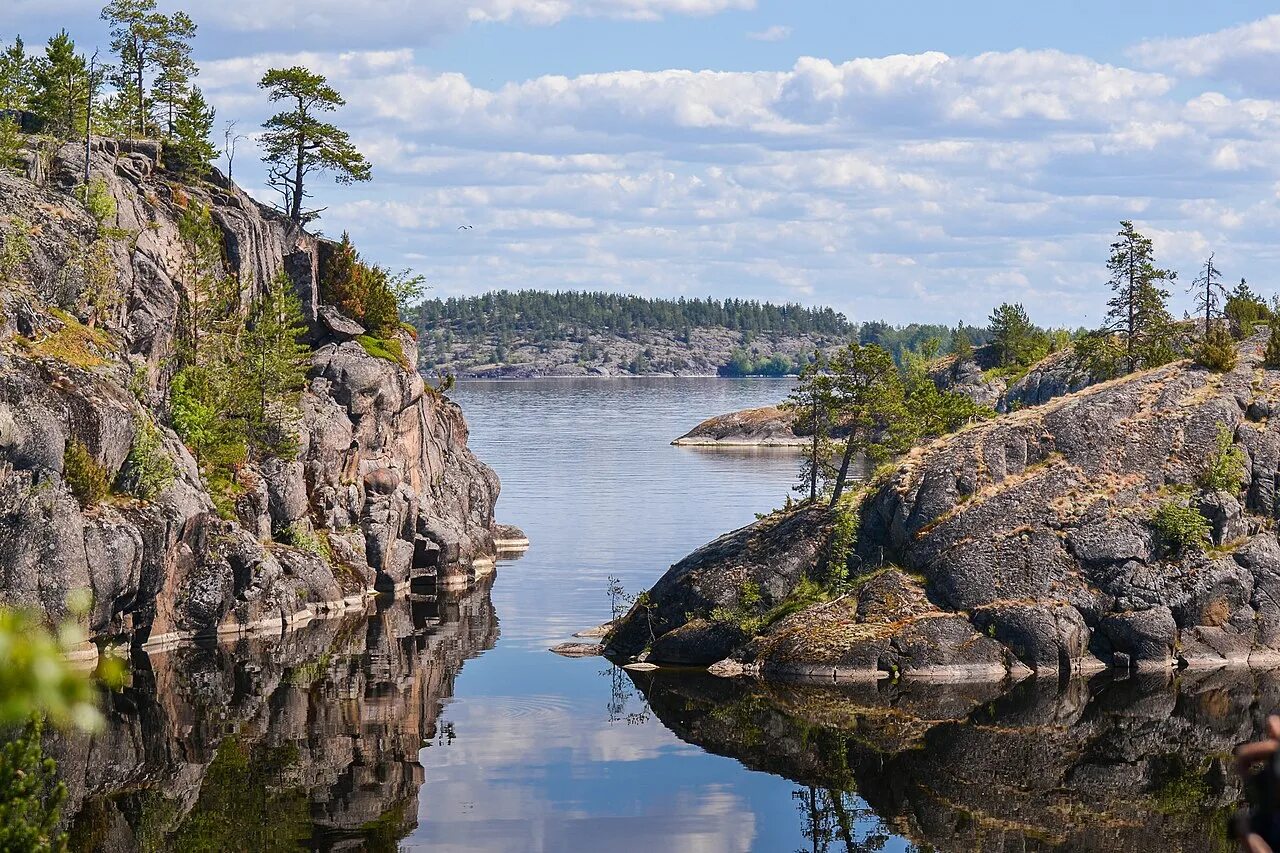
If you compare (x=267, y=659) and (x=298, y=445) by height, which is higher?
(x=298, y=445)

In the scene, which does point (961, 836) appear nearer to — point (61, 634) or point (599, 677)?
point (599, 677)

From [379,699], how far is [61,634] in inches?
2240

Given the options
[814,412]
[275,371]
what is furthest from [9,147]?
[814,412]

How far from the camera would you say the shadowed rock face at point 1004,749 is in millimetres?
47219

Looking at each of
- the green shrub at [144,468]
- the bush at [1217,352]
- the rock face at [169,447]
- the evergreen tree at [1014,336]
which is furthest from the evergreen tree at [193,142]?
the evergreen tree at [1014,336]

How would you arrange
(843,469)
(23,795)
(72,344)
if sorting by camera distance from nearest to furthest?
1. (23,795)
2. (72,344)
3. (843,469)

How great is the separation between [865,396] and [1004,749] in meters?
26.2

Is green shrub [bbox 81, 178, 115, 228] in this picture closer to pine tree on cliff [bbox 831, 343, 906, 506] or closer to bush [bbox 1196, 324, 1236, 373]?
pine tree on cliff [bbox 831, 343, 906, 506]

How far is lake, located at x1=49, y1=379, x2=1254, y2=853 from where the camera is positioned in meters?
46.1

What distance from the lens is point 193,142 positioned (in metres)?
95.5

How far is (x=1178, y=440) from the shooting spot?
71.7 m

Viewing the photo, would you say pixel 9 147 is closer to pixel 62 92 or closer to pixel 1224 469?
pixel 62 92

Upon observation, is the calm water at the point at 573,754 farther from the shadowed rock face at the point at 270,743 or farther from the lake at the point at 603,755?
the shadowed rock face at the point at 270,743

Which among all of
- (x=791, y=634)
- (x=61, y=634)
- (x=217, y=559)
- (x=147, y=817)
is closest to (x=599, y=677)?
(x=791, y=634)
